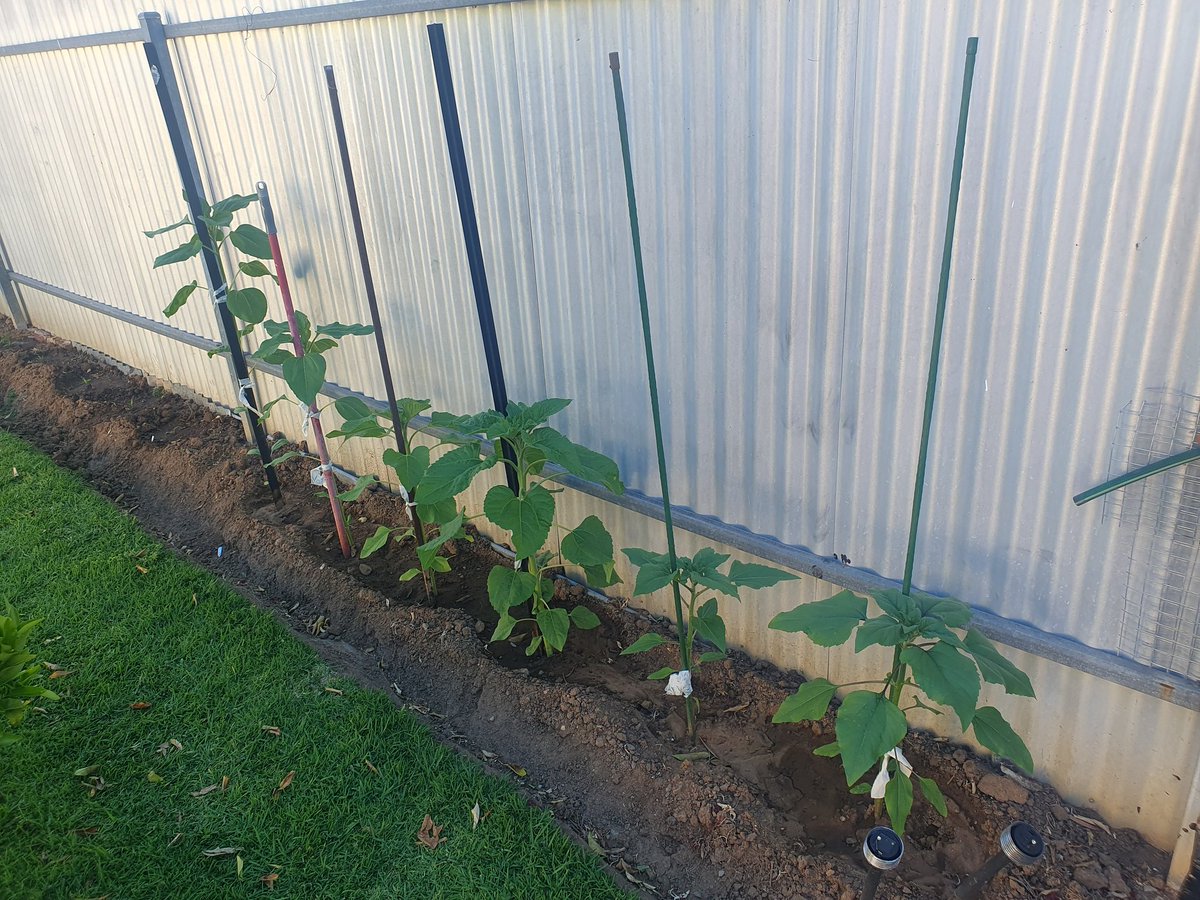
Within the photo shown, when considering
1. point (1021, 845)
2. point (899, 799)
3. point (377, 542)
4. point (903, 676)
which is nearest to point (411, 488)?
point (377, 542)

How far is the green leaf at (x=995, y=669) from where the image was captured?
232 cm

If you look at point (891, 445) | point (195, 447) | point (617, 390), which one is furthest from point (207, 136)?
point (891, 445)

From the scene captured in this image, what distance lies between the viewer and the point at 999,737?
2.51m

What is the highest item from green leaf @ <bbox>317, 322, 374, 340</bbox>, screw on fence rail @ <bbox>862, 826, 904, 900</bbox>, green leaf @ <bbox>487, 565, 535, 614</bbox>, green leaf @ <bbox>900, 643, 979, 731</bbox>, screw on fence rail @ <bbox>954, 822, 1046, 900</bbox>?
Answer: green leaf @ <bbox>317, 322, 374, 340</bbox>

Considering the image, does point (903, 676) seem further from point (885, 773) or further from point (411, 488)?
point (411, 488)

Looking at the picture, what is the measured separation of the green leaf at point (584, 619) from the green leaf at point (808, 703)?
3.83 feet

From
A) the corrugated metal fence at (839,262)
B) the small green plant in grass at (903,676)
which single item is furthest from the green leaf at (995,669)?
the corrugated metal fence at (839,262)

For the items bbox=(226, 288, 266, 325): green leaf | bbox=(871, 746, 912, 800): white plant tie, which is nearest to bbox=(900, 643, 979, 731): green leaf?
bbox=(871, 746, 912, 800): white plant tie

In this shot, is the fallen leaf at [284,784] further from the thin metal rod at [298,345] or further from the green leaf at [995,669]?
the green leaf at [995,669]

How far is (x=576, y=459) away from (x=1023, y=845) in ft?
6.12

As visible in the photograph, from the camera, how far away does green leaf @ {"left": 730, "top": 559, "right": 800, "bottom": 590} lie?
296cm

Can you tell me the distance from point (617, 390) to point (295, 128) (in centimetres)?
239

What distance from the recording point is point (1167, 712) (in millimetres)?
2625

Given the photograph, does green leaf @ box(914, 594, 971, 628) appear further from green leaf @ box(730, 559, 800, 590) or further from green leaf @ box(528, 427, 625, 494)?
green leaf @ box(528, 427, 625, 494)
